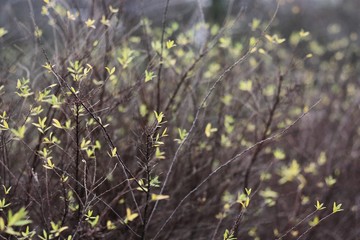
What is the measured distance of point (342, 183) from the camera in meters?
5.10

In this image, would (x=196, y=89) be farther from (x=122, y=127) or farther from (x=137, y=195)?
(x=137, y=195)

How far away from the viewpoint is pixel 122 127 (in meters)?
3.82

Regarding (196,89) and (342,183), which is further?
(342,183)

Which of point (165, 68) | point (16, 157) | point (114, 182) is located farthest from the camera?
point (165, 68)

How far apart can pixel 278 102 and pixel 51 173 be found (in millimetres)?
1895

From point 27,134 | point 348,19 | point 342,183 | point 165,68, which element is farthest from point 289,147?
point 348,19

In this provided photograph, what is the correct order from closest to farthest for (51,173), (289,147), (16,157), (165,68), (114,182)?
1. (51,173)
2. (114,182)
3. (16,157)
4. (165,68)
5. (289,147)

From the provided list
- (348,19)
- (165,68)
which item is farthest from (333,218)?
(348,19)

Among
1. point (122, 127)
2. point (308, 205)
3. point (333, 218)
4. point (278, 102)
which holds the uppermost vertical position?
point (122, 127)

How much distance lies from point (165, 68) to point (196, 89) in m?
0.35

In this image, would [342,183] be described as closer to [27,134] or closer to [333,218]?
[333,218]

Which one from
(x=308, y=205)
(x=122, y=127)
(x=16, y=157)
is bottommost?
(x=308, y=205)

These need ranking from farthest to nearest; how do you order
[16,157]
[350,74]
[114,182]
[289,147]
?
[350,74] < [289,147] < [16,157] < [114,182]

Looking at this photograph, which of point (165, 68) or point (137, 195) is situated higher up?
point (165, 68)
